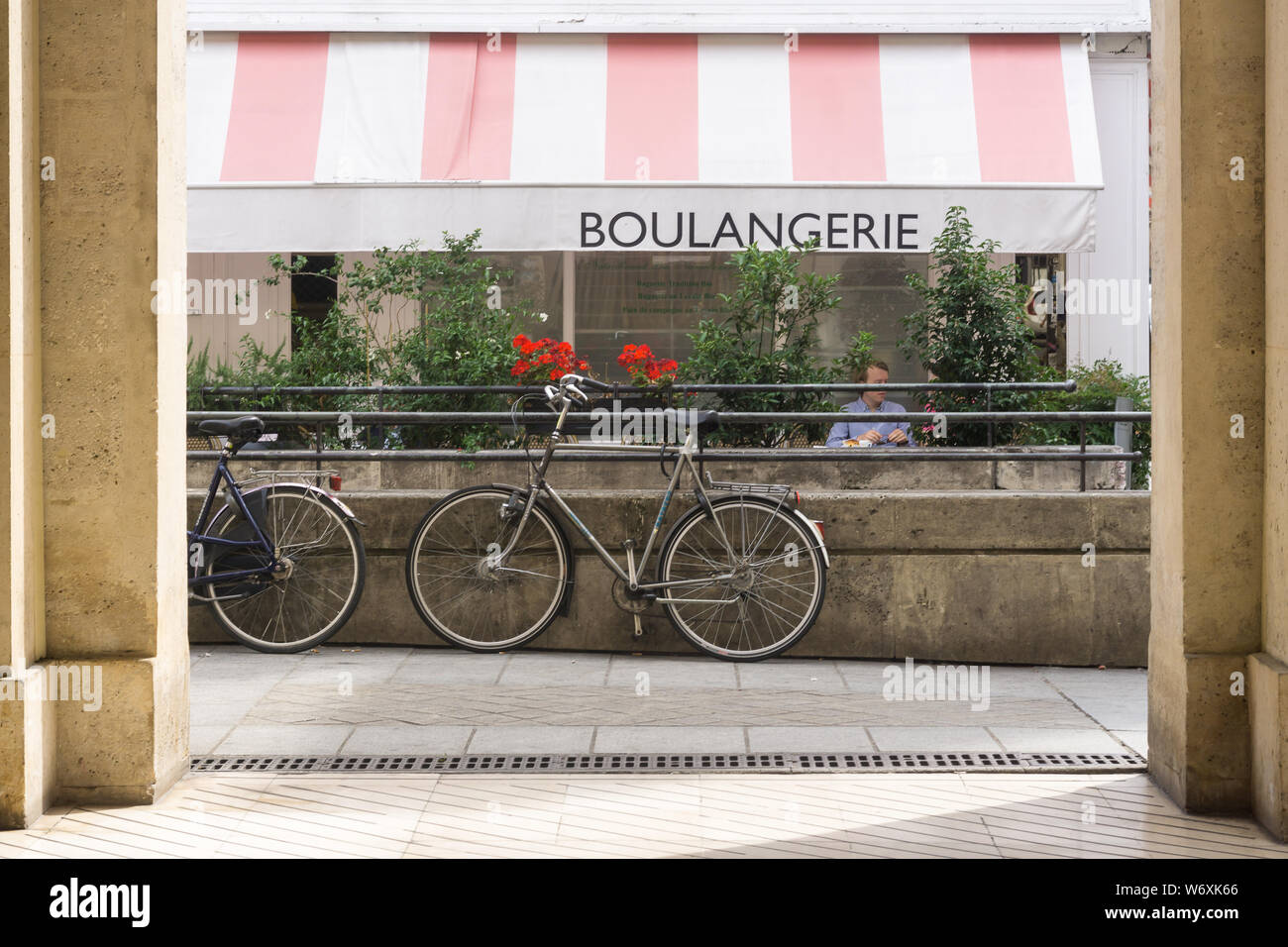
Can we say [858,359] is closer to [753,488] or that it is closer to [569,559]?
[753,488]

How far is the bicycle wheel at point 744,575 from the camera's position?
7035mm

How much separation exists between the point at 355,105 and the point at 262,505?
490cm

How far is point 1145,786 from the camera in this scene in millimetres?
4898

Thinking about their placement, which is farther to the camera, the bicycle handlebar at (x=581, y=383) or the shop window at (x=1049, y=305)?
the shop window at (x=1049, y=305)

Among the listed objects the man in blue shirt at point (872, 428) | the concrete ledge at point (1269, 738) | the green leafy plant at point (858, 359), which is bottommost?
the concrete ledge at point (1269, 738)

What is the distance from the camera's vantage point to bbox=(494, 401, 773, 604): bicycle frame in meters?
7.05

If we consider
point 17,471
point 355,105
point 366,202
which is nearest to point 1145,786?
point 17,471

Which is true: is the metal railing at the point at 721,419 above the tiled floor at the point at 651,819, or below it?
above

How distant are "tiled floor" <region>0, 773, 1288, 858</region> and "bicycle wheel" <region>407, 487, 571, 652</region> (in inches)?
88.6

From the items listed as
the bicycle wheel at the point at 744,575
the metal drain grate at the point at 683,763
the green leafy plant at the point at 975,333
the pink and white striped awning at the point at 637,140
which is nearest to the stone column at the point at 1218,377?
the metal drain grate at the point at 683,763
